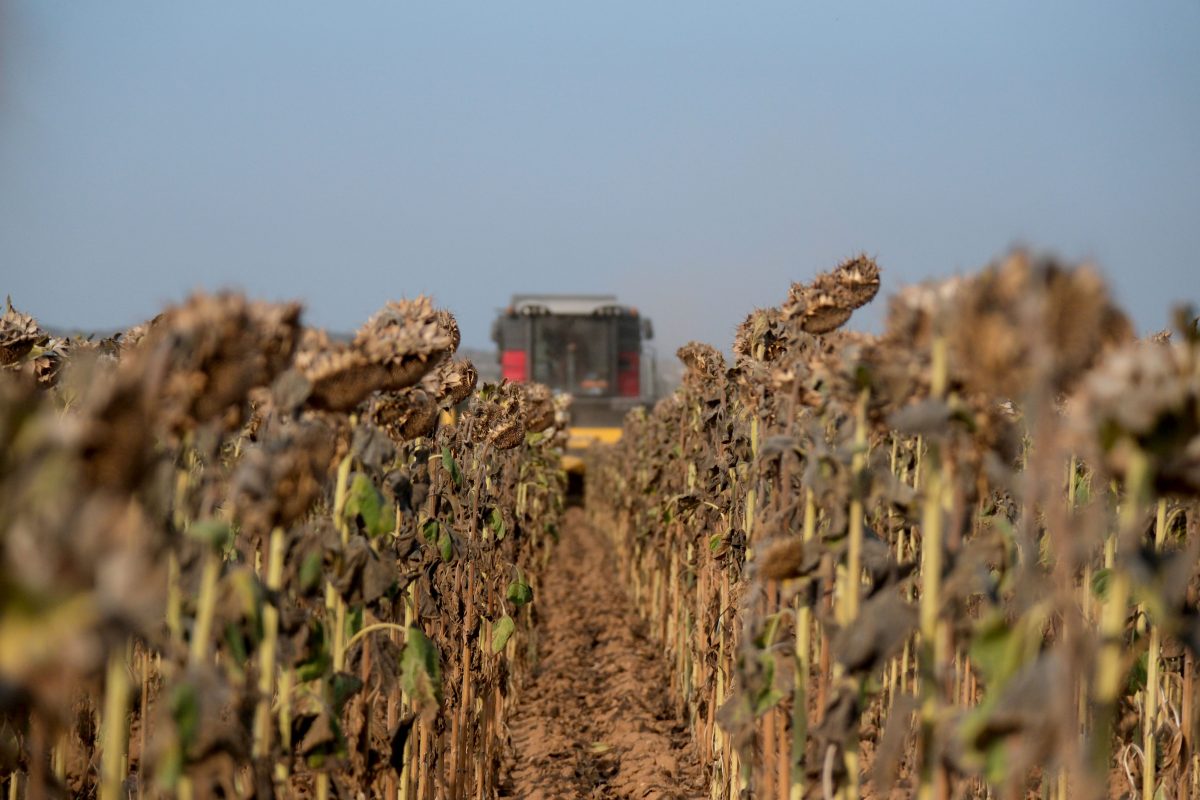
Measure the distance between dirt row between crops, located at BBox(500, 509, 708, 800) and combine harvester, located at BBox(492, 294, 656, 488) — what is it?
41.3 feet

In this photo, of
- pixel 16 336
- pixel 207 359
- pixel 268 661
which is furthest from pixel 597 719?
pixel 207 359

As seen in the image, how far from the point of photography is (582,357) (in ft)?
94.2

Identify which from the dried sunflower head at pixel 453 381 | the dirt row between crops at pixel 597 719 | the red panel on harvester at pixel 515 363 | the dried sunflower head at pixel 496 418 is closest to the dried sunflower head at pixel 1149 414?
the dried sunflower head at pixel 453 381

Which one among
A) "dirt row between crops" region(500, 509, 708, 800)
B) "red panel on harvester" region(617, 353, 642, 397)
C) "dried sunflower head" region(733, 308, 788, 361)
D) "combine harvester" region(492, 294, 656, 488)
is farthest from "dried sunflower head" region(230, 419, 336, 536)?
"red panel on harvester" region(617, 353, 642, 397)

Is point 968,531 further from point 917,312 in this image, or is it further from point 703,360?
point 703,360

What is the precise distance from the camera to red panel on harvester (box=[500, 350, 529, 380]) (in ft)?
92.0

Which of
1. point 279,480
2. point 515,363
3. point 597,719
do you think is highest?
point 515,363

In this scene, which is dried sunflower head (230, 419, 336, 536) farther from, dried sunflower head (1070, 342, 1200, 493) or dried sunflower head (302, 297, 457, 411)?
dried sunflower head (1070, 342, 1200, 493)

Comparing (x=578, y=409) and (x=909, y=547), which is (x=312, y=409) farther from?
(x=578, y=409)

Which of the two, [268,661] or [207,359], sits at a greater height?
[207,359]

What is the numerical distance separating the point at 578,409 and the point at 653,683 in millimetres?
17767

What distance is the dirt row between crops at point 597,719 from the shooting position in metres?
7.80

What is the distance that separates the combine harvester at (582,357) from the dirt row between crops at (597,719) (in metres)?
12.6

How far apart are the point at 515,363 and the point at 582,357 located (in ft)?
5.15
